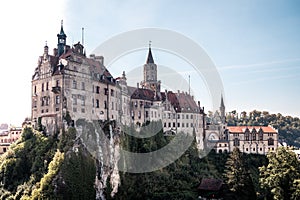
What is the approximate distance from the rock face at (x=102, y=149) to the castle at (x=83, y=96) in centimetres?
149

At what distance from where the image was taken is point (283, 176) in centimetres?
4291

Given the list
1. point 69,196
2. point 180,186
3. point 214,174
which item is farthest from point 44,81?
point 214,174

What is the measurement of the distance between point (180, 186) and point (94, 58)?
26.0 meters

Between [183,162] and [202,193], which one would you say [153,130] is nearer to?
[183,162]

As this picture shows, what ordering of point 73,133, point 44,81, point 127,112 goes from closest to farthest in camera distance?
point 73,133
point 44,81
point 127,112

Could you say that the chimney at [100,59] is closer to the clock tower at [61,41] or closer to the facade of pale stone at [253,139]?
the clock tower at [61,41]

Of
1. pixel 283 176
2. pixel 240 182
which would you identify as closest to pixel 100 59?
pixel 240 182

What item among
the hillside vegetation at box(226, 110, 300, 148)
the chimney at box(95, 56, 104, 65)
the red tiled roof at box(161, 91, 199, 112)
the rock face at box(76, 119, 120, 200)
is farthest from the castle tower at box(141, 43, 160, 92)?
the hillside vegetation at box(226, 110, 300, 148)

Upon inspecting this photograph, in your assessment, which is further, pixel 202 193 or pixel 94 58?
pixel 94 58

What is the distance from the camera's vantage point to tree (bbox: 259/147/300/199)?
42.8 m

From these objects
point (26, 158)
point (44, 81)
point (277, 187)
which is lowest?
point (277, 187)

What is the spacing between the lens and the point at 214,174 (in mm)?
63344

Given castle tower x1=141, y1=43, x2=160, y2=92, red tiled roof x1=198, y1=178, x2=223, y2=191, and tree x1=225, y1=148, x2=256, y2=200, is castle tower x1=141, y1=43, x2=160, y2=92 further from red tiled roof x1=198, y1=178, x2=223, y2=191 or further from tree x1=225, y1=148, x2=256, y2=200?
tree x1=225, y1=148, x2=256, y2=200

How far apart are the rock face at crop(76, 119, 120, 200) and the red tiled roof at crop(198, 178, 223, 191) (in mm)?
14080
